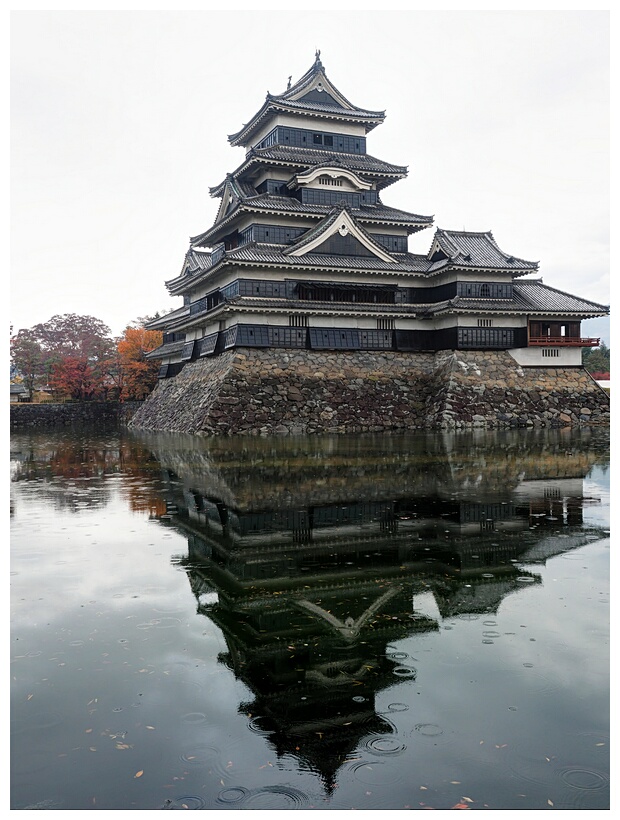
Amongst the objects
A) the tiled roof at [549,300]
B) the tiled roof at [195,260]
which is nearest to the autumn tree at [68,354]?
the tiled roof at [195,260]

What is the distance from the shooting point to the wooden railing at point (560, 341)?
42.5m

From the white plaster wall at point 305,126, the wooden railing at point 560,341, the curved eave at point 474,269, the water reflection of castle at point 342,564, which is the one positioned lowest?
the water reflection of castle at point 342,564

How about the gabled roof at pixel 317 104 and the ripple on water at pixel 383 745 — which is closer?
the ripple on water at pixel 383 745

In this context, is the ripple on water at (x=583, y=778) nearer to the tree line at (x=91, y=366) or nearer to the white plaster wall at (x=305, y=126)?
the white plaster wall at (x=305, y=126)

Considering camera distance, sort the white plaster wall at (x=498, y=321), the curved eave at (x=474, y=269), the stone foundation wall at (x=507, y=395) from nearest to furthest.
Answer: the stone foundation wall at (x=507, y=395)
the curved eave at (x=474, y=269)
the white plaster wall at (x=498, y=321)

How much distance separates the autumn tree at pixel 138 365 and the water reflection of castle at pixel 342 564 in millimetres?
47629

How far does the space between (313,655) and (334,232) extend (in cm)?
3619

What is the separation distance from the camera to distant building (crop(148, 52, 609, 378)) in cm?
3897

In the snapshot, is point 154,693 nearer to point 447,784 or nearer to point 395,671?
point 395,671

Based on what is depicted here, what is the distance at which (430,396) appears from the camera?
40.3 metres

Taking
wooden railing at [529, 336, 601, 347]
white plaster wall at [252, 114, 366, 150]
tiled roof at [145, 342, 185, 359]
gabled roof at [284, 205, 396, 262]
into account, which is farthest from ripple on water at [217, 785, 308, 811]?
tiled roof at [145, 342, 185, 359]

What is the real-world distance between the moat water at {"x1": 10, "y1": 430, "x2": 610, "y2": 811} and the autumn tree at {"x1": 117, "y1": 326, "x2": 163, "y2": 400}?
5171 centimetres

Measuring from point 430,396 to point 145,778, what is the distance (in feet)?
122

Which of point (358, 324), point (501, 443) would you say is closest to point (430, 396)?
point (358, 324)
